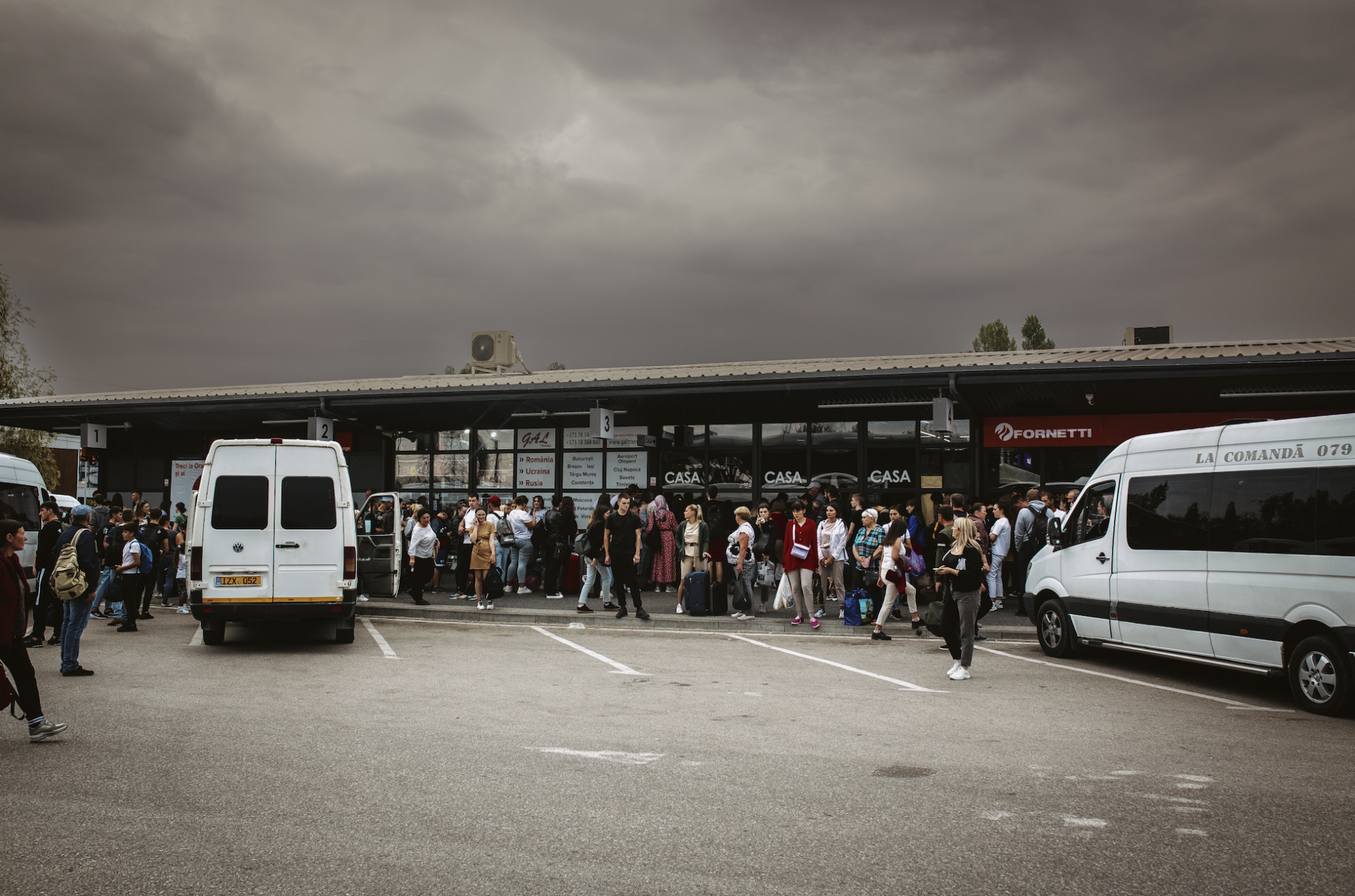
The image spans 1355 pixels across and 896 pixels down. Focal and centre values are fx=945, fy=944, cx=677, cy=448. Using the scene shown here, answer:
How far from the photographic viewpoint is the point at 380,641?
12047mm

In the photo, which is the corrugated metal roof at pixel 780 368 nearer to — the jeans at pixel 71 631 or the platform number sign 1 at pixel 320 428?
the platform number sign 1 at pixel 320 428

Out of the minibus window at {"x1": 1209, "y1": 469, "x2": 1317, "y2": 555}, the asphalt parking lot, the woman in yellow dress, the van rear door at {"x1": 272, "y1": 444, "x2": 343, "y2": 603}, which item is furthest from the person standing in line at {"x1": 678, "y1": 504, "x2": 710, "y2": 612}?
the minibus window at {"x1": 1209, "y1": 469, "x2": 1317, "y2": 555}

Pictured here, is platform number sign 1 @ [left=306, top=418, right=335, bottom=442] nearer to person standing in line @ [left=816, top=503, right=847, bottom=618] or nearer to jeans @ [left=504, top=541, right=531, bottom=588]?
jeans @ [left=504, top=541, right=531, bottom=588]

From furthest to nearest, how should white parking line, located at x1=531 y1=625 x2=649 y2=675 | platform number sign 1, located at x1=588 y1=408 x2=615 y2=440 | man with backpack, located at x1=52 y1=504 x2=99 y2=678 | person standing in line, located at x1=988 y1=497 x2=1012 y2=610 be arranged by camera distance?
platform number sign 1, located at x1=588 y1=408 x2=615 y2=440 → person standing in line, located at x1=988 y1=497 x2=1012 y2=610 → white parking line, located at x1=531 y1=625 x2=649 y2=675 → man with backpack, located at x1=52 y1=504 x2=99 y2=678

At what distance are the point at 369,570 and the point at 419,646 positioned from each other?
5.37 m

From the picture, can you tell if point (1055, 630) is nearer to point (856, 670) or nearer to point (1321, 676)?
point (856, 670)

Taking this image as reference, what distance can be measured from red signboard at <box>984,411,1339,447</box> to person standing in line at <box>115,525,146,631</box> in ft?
48.1

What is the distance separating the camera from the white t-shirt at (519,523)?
1762cm

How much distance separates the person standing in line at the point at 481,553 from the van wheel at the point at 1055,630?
845 centimetres

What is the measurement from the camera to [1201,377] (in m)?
14.6

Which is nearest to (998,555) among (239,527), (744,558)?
(744,558)

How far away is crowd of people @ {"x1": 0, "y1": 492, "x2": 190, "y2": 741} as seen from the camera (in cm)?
643

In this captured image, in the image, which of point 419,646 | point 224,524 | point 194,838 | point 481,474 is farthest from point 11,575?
point 481,474

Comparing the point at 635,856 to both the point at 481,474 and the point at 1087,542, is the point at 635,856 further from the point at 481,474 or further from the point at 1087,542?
the point at 481,474
